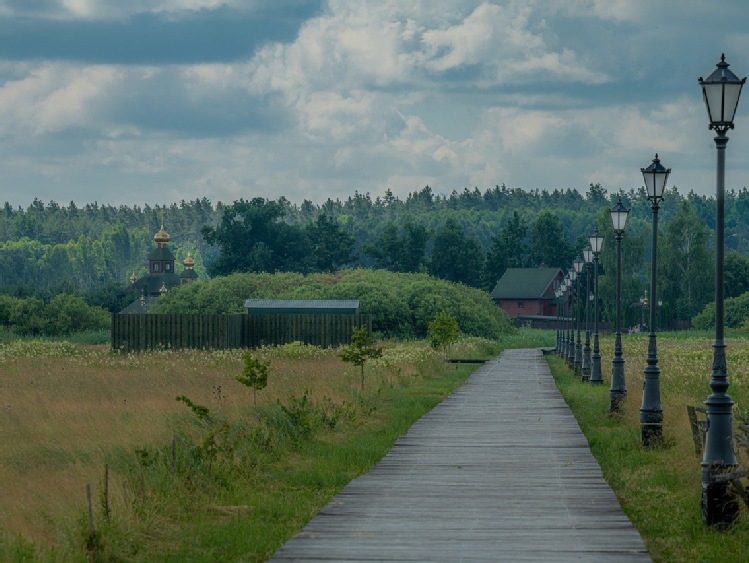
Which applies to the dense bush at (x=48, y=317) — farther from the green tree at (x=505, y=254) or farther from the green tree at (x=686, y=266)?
the green tree at (x=505, y=254)

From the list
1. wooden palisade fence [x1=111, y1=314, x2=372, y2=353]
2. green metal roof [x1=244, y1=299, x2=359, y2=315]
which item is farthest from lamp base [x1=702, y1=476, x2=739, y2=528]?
green metal roof [x1=244, y1=299, x2=359, y2=315]

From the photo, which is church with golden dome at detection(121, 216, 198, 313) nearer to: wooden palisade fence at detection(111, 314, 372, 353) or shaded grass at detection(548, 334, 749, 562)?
wooden palisade fence at detection(111, 314, 372, 353)

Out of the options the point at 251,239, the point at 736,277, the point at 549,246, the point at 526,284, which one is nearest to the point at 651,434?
the point at 251,239

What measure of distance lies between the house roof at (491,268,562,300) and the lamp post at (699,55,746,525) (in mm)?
121806

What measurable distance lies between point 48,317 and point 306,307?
19468mm

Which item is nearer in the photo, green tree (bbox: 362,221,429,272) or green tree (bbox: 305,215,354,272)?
green tree (bbox: 305,215,354,272)

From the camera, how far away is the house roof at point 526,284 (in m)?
136

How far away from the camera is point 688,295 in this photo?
127250 mm

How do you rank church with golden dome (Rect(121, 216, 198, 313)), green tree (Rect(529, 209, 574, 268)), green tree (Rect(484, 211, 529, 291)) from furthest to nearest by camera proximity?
green tree (Rect(529, 209, 574, 268)) < church with golden dome (Rect(121, 216, 198, 313)) < green tree (Rect(484, 211, 529, 291))

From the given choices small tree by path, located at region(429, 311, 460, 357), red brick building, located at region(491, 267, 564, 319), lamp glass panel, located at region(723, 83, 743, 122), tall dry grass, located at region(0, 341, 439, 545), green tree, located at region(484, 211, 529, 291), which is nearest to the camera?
tall dry grass, located at region(0, 341, 439, 545)

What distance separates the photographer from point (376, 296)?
81812 mm

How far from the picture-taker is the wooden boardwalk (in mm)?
11156

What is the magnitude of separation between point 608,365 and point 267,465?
30839mm

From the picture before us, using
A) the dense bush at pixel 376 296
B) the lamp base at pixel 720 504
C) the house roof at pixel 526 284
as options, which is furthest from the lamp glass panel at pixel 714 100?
the house roof at pixel 526 284
